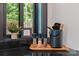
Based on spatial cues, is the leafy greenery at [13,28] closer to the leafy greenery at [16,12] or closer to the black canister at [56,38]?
the leafy greenery at [16,12]

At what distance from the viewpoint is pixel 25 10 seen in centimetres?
245

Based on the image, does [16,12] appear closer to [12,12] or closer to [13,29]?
[12,12]

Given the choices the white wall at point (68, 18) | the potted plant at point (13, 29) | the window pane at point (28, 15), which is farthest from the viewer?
the window pane at point (28, 15)

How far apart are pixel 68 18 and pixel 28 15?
589 mm

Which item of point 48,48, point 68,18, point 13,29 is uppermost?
point 68,18

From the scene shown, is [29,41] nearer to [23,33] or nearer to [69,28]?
[23,33]

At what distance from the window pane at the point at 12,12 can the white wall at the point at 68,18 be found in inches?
17.3

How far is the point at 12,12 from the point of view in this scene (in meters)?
2.41

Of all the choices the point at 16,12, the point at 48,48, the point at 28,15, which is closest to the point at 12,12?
the point at 16,12

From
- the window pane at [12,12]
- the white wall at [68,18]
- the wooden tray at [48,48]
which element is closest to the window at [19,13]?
the window pane at [12,12]

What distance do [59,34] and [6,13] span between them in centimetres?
76

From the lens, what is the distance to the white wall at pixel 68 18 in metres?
2.01

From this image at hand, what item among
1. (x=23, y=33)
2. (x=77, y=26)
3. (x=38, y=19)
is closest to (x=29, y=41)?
(x=23, y=33)

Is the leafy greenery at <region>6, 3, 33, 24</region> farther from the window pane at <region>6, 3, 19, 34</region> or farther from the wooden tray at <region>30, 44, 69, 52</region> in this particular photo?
the wooden tray at <region>30, 44, 69, 52</region>
